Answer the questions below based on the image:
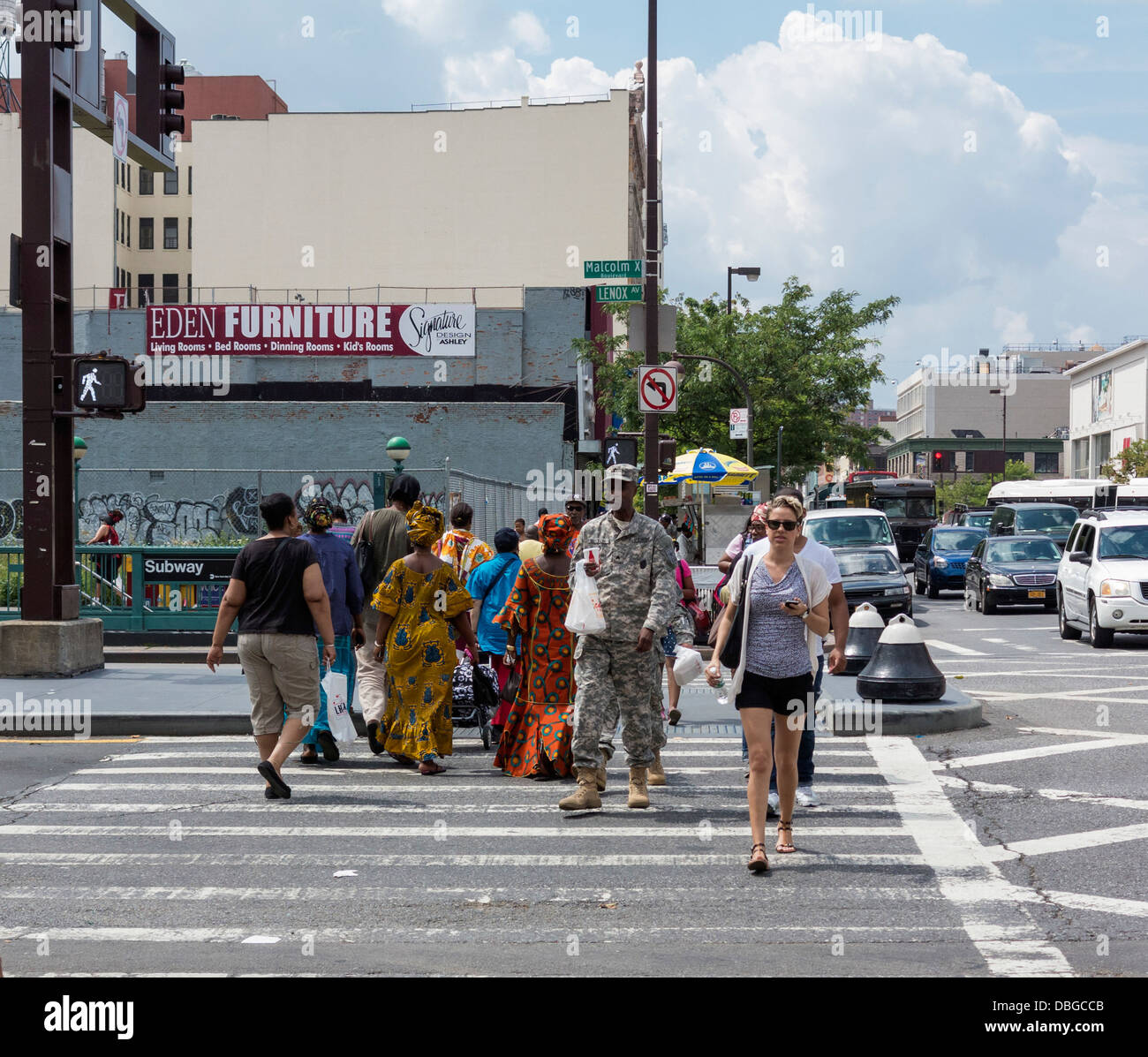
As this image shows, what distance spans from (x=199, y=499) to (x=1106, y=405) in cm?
9247

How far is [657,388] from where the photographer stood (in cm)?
1684

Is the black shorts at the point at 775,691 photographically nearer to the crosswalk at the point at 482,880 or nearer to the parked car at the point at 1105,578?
the crosswalk at the point at 482,880

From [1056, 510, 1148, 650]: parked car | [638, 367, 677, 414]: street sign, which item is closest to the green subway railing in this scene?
[638, 367, 677, 414]: street sign

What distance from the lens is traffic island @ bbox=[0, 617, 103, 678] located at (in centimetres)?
1436

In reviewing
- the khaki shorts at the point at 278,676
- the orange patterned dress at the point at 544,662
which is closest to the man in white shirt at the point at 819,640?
the orange patterned dress at the point at 544,662

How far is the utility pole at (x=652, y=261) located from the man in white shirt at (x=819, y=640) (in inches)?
334

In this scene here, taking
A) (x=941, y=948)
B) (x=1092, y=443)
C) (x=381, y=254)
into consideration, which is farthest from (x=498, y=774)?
(x=1092, y=443)

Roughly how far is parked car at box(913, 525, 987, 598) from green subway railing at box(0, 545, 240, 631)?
20547mm

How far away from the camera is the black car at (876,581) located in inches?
965

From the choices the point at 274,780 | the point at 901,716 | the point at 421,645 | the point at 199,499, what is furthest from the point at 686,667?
the point at 199,499

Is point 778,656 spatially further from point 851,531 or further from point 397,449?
point 851,531
